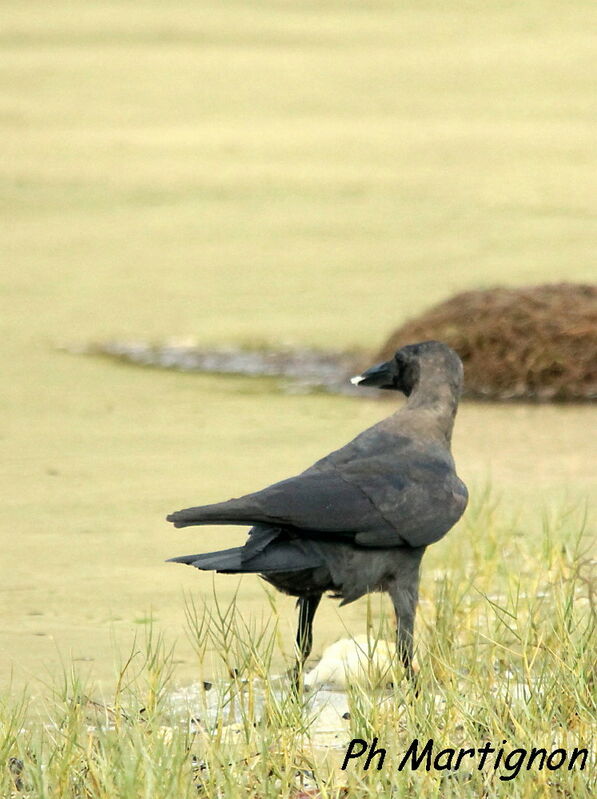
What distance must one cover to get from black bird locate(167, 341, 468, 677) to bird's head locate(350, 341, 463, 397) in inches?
0.9

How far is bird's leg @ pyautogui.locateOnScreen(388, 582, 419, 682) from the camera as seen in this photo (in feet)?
16.1

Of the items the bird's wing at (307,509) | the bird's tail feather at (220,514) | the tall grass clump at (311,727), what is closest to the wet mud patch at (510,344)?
the tall grass clump at (311,727)

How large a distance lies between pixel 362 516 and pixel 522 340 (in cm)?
553

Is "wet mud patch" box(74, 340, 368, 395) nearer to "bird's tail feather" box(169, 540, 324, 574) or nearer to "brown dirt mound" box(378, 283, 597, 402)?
"brown dirt mound" box(378, 283, 597, 402)

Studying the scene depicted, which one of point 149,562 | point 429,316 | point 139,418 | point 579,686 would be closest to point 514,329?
point 429,316

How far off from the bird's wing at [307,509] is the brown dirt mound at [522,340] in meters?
5.29

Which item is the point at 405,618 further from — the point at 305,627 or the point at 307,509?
the point at 307,509

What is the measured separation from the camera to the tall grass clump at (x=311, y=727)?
162 inches

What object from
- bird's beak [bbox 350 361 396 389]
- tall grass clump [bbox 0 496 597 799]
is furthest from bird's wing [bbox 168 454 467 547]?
bird's beak [bbox 350 361 396 389]

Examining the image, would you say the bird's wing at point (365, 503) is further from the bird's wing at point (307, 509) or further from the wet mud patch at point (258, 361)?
the wet mud patch at point (258, 361)

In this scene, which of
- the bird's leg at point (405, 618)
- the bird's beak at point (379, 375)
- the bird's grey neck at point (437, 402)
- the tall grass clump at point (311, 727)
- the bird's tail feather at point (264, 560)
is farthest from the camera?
the bird's beak at point (379, 375)

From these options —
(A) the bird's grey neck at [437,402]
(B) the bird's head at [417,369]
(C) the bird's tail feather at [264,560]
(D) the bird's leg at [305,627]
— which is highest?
(B) the bird's head at [417,369]

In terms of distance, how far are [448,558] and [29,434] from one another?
3.46m

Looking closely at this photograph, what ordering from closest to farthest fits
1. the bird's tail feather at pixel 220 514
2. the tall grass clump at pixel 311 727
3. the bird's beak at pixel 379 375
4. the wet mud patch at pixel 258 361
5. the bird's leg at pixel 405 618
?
1. the tall grass clump at pixel 311 727
2. the bird's tail feather at pixel 220 514
3. the bird's leg at pixel 405 618
4. the bird's beak at pixel 379 375
5. the wet mud patch at pixel 258 361
